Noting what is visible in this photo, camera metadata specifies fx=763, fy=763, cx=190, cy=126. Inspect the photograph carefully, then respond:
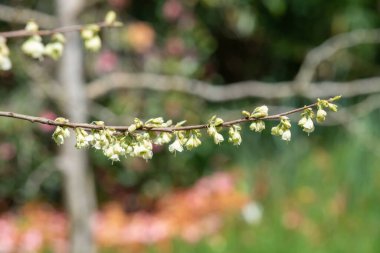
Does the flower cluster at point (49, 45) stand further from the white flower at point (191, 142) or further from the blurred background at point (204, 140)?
the blurred background at point (204, 140)

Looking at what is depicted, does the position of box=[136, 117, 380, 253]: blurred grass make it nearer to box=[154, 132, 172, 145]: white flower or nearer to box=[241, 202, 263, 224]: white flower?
box=[241, 202, 263, 224]: white flower

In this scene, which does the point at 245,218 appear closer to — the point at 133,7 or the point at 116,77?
the point at 116,77

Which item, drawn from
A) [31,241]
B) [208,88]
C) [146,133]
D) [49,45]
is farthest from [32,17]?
[146,133]

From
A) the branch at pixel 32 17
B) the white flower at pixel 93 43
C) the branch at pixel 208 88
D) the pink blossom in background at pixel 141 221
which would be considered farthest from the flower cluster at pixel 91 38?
the pink blossom in background at pixel 141 221

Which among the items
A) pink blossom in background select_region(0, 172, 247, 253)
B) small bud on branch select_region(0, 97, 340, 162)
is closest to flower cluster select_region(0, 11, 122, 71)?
small bud on branch select_region(0, 97, 340, 162)

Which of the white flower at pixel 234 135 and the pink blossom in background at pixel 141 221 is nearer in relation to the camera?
the white flower at pixel 234 135
